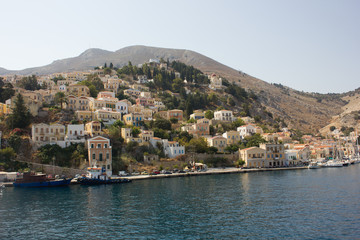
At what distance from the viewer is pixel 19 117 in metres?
58.9

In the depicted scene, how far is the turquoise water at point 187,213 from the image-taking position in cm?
2177

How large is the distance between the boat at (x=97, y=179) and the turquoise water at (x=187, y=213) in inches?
331

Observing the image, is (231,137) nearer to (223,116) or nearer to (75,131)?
(223,116)

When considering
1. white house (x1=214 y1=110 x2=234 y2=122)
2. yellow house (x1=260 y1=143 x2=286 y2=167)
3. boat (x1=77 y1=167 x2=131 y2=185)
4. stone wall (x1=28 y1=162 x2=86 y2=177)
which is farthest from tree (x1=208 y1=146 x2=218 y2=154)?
stone wall (x1=28 y1=162 x2=86 y2=177)

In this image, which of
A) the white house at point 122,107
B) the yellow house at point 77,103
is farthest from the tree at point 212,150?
the yellow house at point 77,103


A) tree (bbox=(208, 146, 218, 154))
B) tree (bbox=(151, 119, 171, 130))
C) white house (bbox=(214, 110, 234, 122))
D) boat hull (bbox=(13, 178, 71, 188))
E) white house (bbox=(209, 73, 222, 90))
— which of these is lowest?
boat hull (bbox=(13, 178, 71, 188))

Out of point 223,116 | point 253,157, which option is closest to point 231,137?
point 253,157

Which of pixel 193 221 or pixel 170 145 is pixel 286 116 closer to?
pixel 170 145

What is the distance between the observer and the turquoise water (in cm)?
2177

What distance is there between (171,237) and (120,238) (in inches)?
135

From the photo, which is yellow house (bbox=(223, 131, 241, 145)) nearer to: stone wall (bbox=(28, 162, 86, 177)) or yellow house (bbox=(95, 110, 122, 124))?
yellow house (bbox=(95, 110, 122, 124))

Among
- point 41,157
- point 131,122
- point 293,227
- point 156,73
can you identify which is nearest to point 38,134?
point 41,157

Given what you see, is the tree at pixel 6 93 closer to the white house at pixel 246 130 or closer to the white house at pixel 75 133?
the white house at pixel 75 133

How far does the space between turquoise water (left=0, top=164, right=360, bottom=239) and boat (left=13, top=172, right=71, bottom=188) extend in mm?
6384
